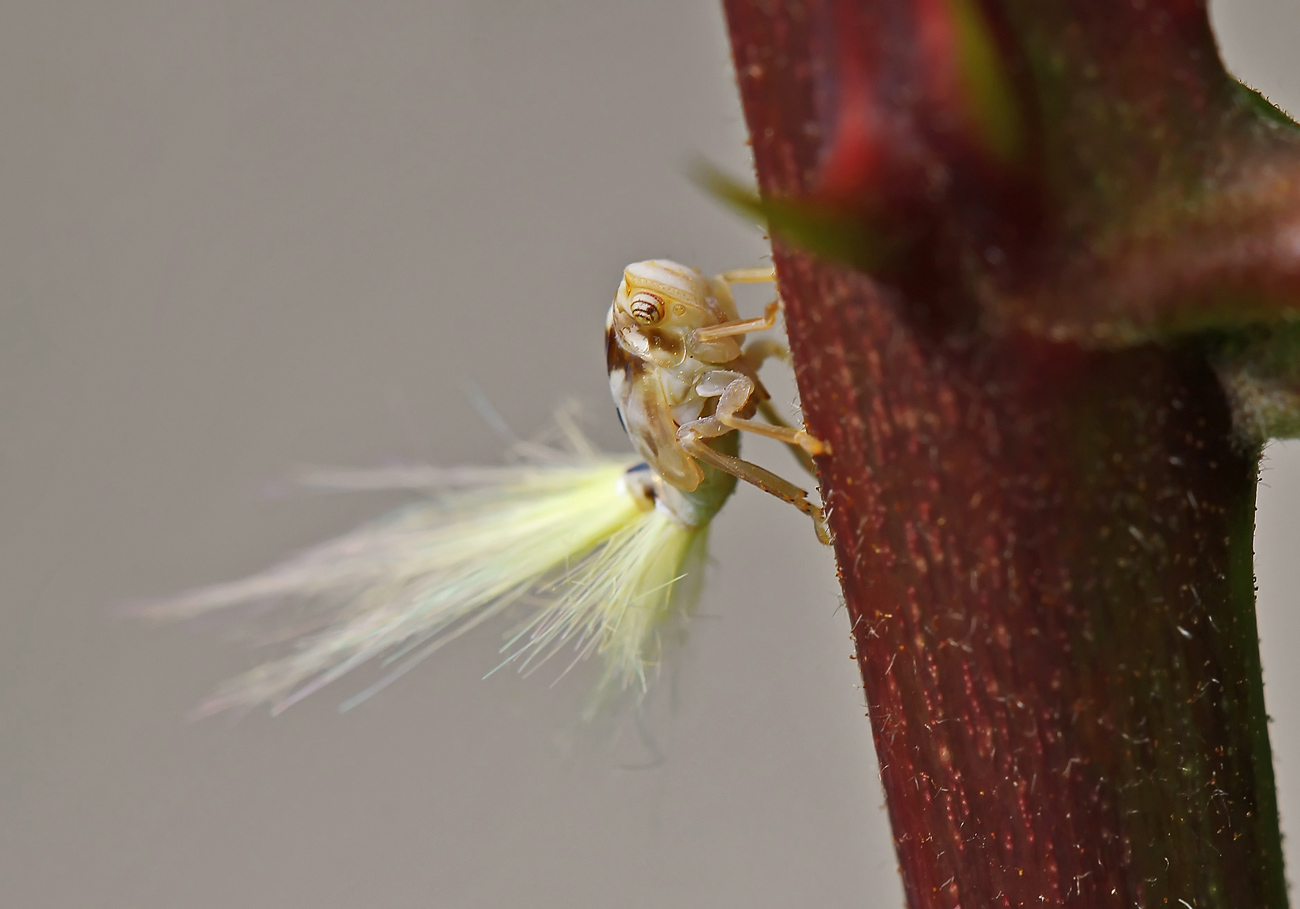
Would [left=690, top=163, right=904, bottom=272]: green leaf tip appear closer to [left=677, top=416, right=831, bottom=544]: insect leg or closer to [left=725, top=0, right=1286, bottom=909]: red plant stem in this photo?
[left=725, top=0, right=1286, bottom=909]: red plant stem

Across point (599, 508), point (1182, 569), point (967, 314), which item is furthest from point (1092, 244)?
point (599, 508)

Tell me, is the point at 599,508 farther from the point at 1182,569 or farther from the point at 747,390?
the point at 1182,569

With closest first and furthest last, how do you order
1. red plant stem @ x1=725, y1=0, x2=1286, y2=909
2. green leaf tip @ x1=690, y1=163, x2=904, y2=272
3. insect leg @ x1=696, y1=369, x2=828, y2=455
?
green leaf tip @ x1=690, y1=163, x2=904, y2=272
red plant stem @ x1=725, y1=0, x2=1286, y2=909
insect leg @ x1=696, y1=369, x2=828, y2=455

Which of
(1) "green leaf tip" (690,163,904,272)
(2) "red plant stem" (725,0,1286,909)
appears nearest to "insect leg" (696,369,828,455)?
(2) "red plant stem" (725,0,1286,909)

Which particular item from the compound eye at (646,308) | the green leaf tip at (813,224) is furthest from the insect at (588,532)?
the green leaf tip at (813,224)

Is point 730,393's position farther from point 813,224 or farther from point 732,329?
point 813,224

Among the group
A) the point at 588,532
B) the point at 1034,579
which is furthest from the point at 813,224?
the point at 588,532
